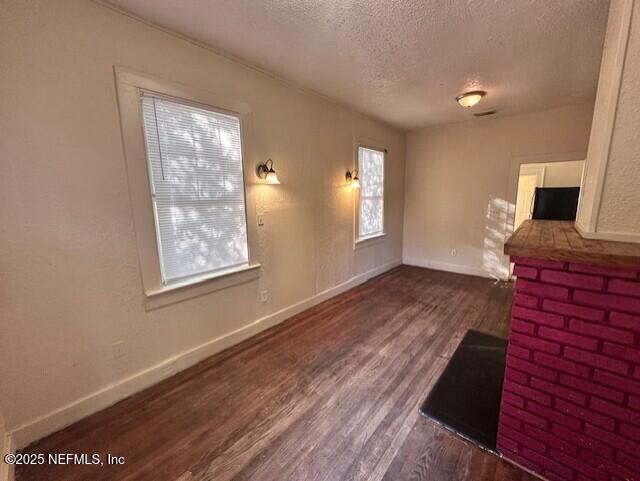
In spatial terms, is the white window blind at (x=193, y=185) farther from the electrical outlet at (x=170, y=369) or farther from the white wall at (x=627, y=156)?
the white wall at (x=627, y=156)

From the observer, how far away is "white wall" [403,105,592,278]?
383 cm

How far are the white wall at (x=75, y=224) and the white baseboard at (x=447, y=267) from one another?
13.4 ft

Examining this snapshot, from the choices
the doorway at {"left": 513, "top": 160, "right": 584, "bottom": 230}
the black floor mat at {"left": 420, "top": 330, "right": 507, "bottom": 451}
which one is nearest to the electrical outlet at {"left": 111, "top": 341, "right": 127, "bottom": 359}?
the black floor mat at {"left": 420, "top": 330, "right": 507, "bottom": 451}

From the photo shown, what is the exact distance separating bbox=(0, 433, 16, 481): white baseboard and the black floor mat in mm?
2259

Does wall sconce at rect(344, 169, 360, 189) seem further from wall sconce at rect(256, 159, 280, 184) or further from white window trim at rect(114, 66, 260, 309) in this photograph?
white window trim at rect(114, 66, 260, 309)

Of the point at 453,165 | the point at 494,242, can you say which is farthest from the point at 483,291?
the point at 453,165

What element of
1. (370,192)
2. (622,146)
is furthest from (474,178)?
(622,146)

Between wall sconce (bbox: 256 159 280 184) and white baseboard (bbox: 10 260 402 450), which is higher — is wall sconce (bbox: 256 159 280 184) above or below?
above

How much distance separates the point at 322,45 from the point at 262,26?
19.6 inches

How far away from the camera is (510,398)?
1.41 meters

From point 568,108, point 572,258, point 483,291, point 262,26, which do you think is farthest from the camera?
point 483,291

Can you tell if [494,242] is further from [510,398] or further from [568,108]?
[510,398]

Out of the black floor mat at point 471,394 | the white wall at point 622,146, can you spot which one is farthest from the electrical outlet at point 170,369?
the white wall at point 622,146

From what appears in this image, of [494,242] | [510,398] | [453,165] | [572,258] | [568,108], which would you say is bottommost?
[510,398]
